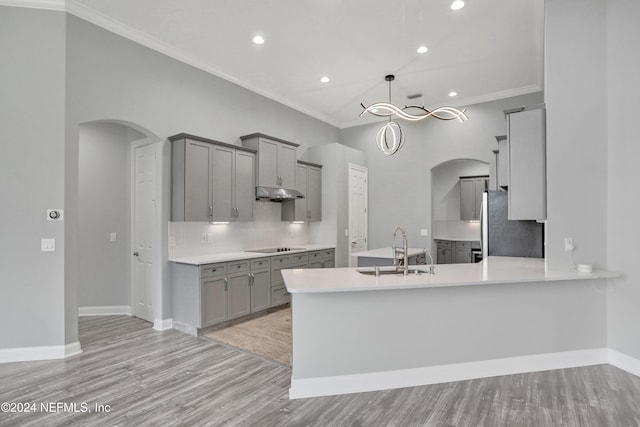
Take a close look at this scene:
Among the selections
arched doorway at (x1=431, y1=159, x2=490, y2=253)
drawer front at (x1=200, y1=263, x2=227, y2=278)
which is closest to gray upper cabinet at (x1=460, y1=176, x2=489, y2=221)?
arched doorway at (x1=431, y1=159, x2=490, y2=253)

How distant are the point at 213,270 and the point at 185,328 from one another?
2.68 feet

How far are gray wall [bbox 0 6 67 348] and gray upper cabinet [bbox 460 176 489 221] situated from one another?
7.78 m

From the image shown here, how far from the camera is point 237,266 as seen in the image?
4742mm

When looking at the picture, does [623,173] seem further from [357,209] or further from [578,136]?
[357,209]

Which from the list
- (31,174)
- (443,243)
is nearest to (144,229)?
(31,174)

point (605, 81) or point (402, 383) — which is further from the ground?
point (605, 81)

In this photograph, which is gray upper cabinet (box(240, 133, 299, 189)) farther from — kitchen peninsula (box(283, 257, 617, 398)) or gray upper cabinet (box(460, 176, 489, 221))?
gray upper cabinet (box(460, 176, 489, 221))

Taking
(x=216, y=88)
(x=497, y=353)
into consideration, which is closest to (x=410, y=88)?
(x=216, y=88)

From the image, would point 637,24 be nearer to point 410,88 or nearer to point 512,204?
point 512,204

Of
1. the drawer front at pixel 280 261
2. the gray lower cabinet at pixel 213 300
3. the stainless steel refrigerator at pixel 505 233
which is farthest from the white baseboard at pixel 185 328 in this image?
the stainless steel refrigerator at pixel 505 233

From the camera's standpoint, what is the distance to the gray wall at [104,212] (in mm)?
5207

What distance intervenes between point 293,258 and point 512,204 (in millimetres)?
3324

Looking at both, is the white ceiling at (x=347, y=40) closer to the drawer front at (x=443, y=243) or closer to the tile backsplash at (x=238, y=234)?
the tile backsplash at (x=238, y=234)

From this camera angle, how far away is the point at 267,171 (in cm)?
560
